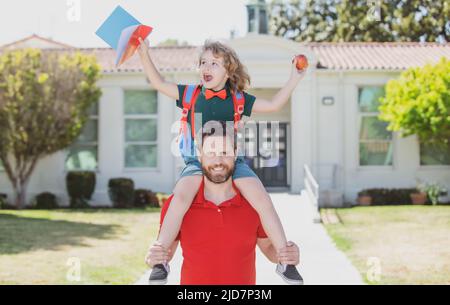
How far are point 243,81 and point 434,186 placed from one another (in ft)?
40.0

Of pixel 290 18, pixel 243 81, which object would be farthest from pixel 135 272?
pixel 290 18

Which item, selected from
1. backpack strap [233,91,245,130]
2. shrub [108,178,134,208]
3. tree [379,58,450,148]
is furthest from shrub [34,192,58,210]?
backpack strap [233,91,245,130]

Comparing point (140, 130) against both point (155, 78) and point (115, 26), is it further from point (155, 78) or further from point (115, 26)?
point (115, 26)

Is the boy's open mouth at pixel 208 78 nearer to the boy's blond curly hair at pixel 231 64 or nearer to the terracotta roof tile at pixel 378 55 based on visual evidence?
the boy's blond curly hair at pixel 231 64

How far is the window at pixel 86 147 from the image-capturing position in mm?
14961

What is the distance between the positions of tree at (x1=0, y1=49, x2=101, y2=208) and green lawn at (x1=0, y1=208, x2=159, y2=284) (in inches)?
57.9

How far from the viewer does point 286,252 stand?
2287 millimetres

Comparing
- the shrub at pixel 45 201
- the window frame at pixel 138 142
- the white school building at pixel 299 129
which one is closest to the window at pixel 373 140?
the white school building at pixel 299 129

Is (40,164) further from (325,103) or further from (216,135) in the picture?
(216,135)

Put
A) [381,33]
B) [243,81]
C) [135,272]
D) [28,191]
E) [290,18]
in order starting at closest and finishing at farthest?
1. [243,81]
2. [135,272]
3. [28,191]
4. [381,33]
5. [290,18]

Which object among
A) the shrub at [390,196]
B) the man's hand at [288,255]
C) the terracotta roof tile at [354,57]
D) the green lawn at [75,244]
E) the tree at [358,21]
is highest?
the tree at [358,21]

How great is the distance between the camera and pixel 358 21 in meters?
20.9

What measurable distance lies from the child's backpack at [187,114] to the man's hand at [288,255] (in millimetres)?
494

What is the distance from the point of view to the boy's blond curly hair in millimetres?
2379
